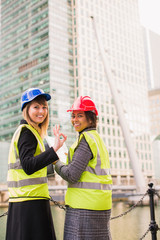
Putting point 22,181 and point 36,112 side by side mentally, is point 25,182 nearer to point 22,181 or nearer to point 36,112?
point 22,181

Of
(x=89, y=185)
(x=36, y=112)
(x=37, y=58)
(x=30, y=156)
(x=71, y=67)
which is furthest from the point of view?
(x=71, y=67)

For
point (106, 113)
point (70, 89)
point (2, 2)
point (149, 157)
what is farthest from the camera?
point (2, 2)

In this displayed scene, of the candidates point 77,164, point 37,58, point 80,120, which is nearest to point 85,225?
point 77,164

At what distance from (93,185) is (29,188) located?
1.65ft

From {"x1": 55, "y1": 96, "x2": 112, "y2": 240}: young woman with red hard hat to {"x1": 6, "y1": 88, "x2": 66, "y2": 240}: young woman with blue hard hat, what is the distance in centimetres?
16

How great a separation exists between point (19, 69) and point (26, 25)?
13.2 metres

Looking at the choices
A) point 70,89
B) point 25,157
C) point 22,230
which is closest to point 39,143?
point 25,157

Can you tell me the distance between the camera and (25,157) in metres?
2.21

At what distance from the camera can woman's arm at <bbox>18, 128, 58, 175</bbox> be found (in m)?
2.19

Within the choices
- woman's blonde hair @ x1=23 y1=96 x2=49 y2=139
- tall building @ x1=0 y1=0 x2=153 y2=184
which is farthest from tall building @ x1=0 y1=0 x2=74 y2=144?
woman's blonde hair @ x1=23 y1=96 x2=49 y2=139

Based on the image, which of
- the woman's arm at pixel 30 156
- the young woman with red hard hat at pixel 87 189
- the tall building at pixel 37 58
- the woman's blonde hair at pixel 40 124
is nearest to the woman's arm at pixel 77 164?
the young woman with red hard hat at pixel 87 189

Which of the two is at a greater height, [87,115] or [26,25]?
[26,25]

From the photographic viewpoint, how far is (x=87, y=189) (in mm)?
2322

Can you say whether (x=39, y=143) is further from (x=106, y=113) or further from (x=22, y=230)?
(x=106, y=113)
